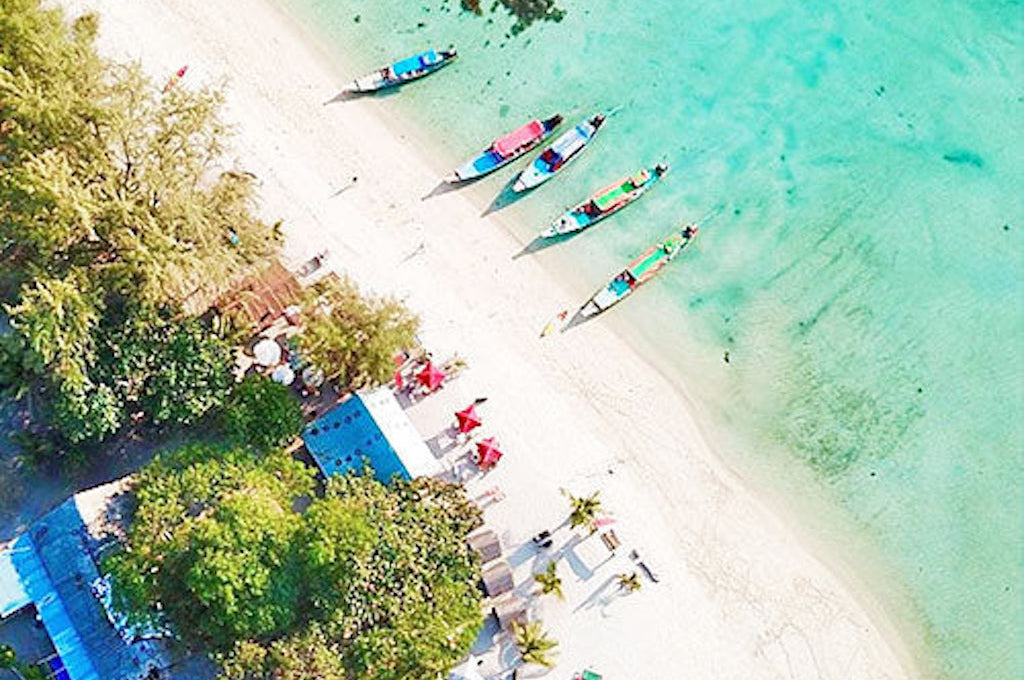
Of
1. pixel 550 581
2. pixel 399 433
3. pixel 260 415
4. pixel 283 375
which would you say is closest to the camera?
pixel 260 415

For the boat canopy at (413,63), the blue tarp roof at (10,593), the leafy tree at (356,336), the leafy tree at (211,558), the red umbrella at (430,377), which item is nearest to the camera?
the leafy tree at (211,558)

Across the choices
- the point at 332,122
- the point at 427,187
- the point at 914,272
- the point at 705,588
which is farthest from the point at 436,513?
the point at 914,272

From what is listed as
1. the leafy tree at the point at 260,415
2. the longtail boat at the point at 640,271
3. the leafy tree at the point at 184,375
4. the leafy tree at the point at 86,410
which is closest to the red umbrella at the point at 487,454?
the longtail boat at the point at 640,271

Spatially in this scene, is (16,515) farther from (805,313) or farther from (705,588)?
(805,313)

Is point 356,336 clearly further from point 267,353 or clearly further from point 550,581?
point 550,581


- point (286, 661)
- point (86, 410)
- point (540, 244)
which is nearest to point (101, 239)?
point (86, 410)

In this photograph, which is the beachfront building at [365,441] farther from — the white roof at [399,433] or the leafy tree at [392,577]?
the leafy tree at [392,577]
